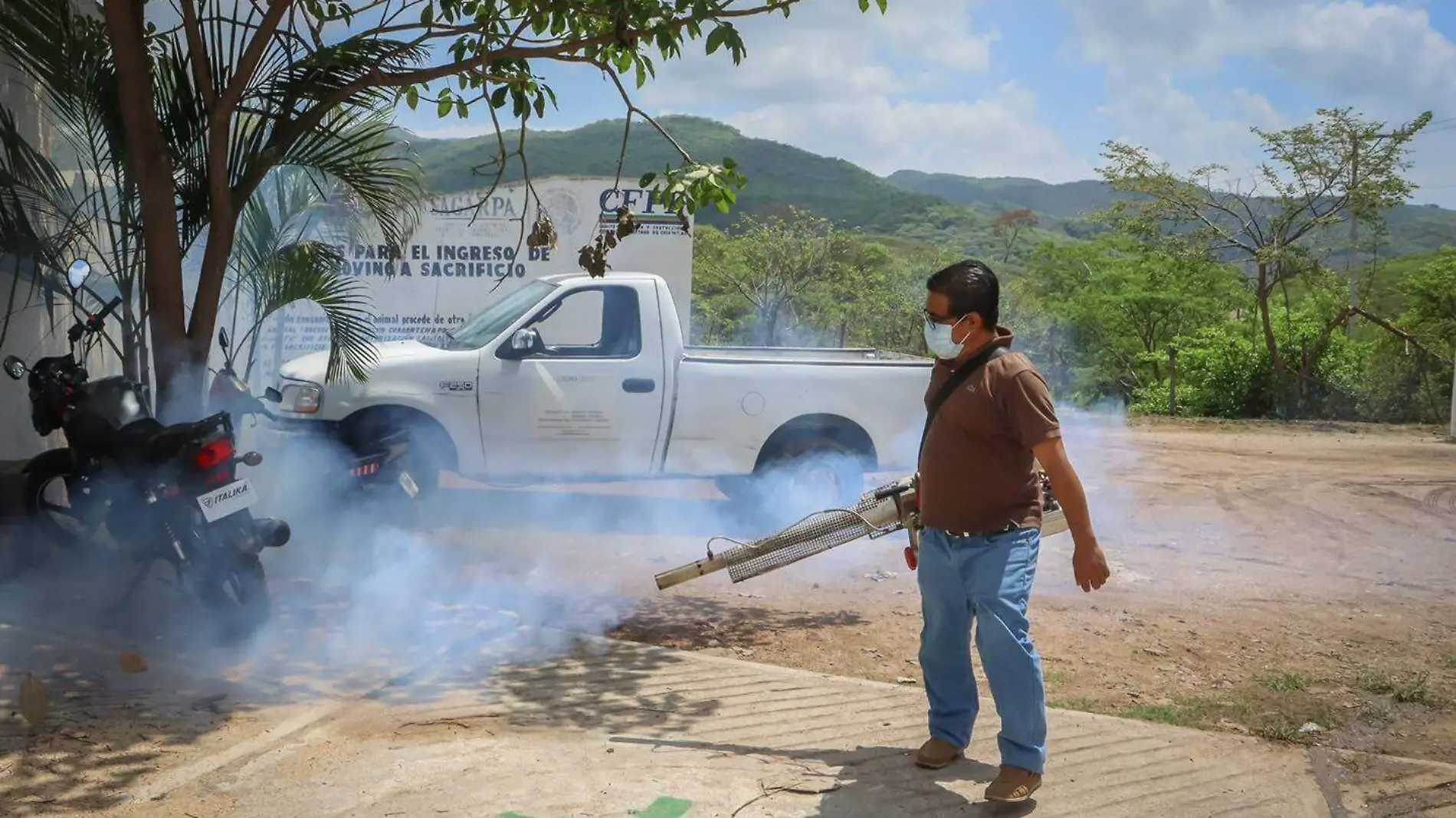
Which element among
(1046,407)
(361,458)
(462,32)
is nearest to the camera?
(1046,407)

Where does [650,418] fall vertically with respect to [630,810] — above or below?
above

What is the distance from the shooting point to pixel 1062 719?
486cm

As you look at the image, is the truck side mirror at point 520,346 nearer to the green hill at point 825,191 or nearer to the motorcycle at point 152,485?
the motorcycle at point 152,485

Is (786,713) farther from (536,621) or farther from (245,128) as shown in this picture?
(245,128)

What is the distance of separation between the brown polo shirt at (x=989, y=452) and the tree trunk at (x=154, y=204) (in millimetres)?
4188

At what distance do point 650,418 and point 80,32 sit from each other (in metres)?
4.29

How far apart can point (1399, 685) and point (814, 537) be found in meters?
2.89

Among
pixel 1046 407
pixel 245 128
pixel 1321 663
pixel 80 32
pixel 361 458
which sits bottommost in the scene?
pixel 1321 663

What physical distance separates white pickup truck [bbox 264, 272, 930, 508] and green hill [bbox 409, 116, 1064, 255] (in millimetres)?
56747

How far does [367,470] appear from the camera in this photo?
6980mm

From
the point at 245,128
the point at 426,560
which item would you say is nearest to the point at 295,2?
the point at 245,128

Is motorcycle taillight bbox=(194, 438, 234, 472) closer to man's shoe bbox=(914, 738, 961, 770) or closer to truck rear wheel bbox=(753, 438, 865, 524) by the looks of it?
man's shoe bbox=(914, 738, 961, 770)

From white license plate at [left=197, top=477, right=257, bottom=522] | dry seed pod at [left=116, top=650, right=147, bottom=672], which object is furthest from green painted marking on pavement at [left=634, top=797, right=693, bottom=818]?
white license plate at [left=197, top=477, right=257, bottom=522]

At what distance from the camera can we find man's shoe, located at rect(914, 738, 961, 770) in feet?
14.0
